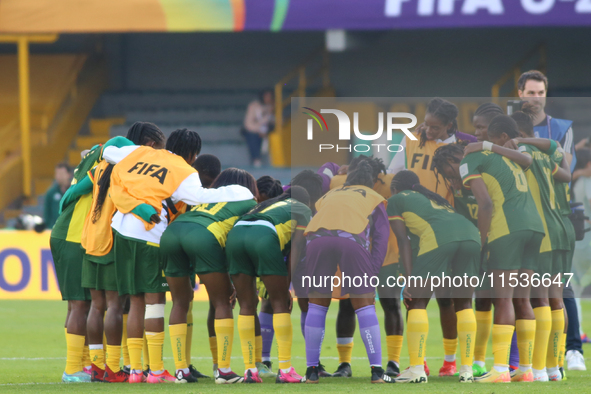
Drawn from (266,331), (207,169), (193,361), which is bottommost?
(193,361)

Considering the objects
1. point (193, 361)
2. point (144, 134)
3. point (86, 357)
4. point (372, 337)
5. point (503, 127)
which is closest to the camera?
point (372, 337)

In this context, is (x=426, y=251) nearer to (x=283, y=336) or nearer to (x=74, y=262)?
(x=283, y=336)

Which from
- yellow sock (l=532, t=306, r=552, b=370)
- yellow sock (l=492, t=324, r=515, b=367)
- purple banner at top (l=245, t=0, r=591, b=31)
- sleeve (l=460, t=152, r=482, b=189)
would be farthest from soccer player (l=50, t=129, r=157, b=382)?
purple banner at top (l=245, t=0, r=591, b=31)

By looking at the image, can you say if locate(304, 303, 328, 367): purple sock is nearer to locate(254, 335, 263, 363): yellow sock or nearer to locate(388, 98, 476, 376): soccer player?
locate(254, 335, 263, 363): yellow sock

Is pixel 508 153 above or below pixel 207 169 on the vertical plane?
above

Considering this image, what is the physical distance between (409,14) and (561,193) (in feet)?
30.1

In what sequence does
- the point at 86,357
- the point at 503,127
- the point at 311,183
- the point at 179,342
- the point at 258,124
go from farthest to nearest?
the point at 258,124
the point at 86,357
the point at 311,183
the point at 503,127
the point at 179,342

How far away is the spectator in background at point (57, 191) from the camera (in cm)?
1245

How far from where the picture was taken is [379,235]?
6.22 meters

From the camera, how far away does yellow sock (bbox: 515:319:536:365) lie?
20.1ft

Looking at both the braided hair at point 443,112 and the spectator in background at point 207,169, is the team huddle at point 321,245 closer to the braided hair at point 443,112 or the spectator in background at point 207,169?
the braided hair at point 443,112

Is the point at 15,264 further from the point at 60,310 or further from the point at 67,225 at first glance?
the point at 67,225

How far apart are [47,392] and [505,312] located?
311 centimetres

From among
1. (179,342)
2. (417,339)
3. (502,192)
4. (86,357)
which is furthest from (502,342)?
(86,357)
